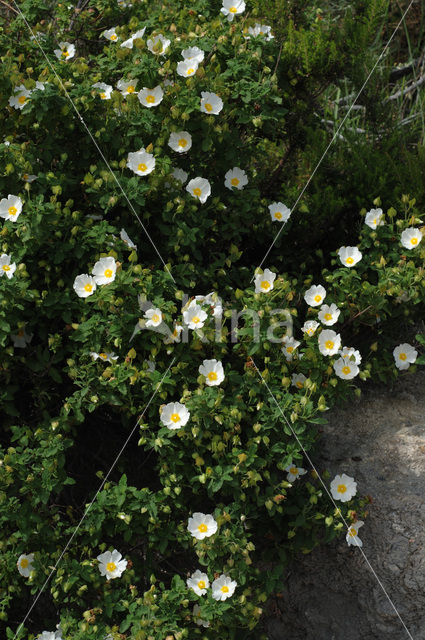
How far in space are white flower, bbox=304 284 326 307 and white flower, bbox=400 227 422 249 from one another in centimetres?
36

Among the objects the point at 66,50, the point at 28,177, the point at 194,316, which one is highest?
the point at 66,50

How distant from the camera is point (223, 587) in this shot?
7.42ft

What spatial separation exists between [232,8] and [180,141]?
73 cm

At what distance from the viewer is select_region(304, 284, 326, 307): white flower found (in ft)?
8.95

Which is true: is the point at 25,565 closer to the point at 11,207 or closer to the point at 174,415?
the point at 174,415

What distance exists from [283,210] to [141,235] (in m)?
0.54

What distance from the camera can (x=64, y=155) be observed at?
2.63 meters

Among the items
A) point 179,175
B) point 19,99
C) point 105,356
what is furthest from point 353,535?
point 19,99

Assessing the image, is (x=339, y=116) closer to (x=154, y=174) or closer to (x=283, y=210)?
(x=283, y=210)

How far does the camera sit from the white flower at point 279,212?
2.94 m

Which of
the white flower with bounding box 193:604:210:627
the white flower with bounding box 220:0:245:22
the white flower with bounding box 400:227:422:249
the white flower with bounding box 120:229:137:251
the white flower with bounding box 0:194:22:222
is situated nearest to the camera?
the white flower with bounding box 193:604:210:627

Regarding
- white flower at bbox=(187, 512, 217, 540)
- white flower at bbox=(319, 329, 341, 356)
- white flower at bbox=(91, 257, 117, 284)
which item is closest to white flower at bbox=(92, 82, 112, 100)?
white flower at bbox=(91, 257, 117, 284)

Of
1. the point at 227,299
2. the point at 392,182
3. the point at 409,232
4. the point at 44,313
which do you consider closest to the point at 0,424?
the point at 44,313

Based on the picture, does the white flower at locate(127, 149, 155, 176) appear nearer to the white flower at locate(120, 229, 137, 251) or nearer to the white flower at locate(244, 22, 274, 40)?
the white flower at locate(120, 229, 137, 251)
